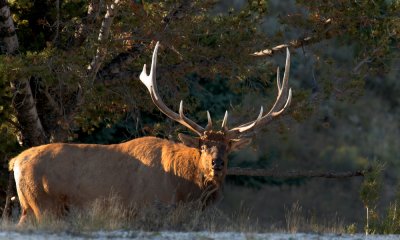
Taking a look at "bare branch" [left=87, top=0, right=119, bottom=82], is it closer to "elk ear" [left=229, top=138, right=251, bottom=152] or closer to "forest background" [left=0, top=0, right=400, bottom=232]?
"forest background" [left=0, top=0, right=400, bottom=232]

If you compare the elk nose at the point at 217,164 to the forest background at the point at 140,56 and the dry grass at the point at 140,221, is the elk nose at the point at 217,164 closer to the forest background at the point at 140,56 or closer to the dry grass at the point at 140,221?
the dry grass at the point at 140,221

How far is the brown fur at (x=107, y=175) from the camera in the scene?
12.6m

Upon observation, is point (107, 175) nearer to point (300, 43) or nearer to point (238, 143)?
point (238, 143)

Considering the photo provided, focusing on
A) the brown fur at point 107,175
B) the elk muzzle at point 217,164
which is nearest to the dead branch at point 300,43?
the brown fur at point 107,175

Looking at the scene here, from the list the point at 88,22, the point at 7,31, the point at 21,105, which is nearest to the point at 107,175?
the point at 21,105

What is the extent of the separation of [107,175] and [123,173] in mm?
197

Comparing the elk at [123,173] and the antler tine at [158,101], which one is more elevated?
the antler tine at [158,101]

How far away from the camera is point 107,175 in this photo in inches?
501

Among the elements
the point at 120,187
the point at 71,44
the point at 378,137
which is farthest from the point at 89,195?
the point at 378,137

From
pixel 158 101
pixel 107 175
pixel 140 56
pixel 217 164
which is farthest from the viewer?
pixel 140 56

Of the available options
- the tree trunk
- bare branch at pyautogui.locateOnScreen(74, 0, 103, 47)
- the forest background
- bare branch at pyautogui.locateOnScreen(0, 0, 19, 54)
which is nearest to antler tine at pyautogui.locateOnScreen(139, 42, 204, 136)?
the forest background

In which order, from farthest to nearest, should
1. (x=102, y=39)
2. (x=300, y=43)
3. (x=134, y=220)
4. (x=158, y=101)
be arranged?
1. (x=300, y=43)
2. (x=102, y=39)
3. (x=158, y=101)
4. (x=134, y=220)

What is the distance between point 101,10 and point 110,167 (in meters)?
4.04

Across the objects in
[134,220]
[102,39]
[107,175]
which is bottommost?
[134,220]
